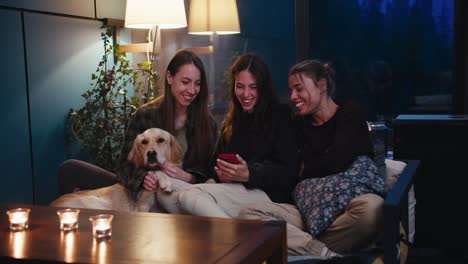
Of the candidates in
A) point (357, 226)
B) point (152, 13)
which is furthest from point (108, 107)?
point (357, 226)

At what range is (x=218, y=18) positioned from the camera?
439 cm

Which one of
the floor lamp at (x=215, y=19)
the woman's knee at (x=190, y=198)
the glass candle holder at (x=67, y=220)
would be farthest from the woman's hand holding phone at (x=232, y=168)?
the floor lamp at (x=215, y=19)

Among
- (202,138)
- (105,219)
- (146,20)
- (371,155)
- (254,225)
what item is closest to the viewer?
(105,219)

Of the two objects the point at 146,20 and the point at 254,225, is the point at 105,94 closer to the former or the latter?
the point at 146,20

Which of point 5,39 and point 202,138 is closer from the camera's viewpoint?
point 202,138

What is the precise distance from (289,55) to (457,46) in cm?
128

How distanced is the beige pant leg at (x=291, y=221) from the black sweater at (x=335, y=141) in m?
0.22

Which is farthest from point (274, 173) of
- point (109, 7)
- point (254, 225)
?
point (109, 7)

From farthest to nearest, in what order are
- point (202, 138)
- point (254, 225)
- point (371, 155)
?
point (202, 138), point (371, 155), point (254, 225)

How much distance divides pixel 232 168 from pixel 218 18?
1.87 m

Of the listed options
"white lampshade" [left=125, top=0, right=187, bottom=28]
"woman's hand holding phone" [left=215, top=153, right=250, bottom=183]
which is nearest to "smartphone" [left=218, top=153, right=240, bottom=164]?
"woman's hand holding phone" [left=215, top=153, right=250, bottom=183]

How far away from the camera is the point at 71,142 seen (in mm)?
3990

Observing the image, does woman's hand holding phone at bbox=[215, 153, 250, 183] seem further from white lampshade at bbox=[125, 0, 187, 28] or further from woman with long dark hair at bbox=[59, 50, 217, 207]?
white lampshade at bbox=[125, 0, 187, 28]

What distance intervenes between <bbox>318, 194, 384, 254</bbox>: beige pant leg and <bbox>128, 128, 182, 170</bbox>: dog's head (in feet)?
2.65
